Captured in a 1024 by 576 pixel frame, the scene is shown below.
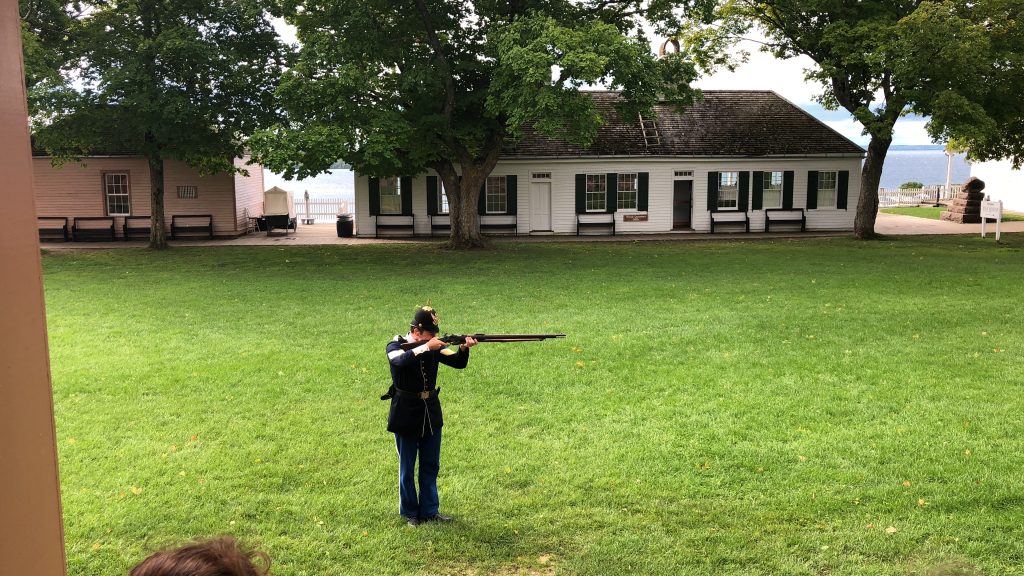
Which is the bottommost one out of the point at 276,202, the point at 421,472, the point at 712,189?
the point at 421,472

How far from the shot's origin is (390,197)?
3269 cm

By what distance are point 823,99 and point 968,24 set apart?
5.46 m

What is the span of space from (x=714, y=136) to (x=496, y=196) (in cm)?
924

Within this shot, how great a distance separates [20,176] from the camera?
163 cm

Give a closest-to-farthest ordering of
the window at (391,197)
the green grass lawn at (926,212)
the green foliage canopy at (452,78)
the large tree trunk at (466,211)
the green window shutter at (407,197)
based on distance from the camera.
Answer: the green foliage canopy at (452,78), the large tree trunk at (466,211), the green window shutter at (407,197), the window at (391,197), the green grass lawn at (926,212)

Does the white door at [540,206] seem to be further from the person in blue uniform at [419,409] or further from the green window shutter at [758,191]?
Result: the person in blue uniform at [419,409]

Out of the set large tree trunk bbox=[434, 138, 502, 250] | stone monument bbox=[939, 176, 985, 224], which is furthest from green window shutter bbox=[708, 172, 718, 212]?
stone monument bbox=[939, 176, 985, 224]

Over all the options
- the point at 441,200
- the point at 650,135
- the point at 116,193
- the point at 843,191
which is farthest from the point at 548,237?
the point at 116,193

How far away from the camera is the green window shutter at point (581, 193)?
33.0 m

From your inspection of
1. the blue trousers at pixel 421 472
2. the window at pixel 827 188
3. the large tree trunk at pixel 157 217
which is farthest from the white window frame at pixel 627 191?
the blue trousers at pixel 421 472

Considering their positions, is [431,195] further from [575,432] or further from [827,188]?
[575,432]

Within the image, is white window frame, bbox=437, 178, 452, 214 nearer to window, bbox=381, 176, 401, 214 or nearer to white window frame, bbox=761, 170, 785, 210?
window, bbox=381, 176, 401, 214

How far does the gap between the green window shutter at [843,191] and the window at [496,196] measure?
13562 millimetres

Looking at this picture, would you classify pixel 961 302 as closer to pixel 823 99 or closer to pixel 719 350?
pixel 719 350
